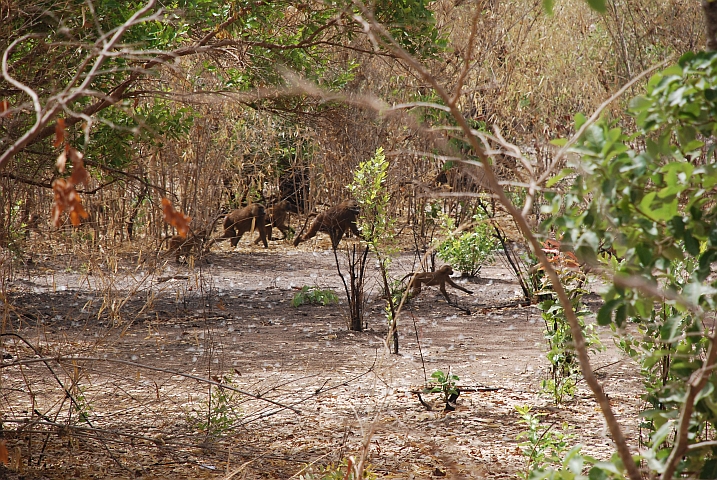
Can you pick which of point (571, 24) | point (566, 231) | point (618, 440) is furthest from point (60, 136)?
point (571, 24)

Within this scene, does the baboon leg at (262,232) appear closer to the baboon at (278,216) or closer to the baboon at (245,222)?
the baboon at (245,222)

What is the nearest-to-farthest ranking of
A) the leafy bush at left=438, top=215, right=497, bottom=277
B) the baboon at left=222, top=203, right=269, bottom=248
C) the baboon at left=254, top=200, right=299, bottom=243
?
1. the leafy bush at left=438, top=215, right=497, bottom=277
2. the baboon at left=222, top=203, right=269, bottom=248
3. the baboon at left=254, top=200, right=299, bottom=243

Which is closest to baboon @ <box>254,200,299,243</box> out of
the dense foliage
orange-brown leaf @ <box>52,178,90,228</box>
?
orange-brown leaf @ <box>52,178,90,228</box>

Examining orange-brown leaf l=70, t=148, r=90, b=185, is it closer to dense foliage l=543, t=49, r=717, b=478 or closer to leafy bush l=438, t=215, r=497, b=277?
dense foliage l=543, t=49, r=717, b=478

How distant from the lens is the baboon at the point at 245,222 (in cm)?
1107

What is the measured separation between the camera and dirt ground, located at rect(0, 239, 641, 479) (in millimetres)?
3871

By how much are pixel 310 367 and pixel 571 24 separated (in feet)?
30.1

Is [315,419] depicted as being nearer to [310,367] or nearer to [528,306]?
[310,367]

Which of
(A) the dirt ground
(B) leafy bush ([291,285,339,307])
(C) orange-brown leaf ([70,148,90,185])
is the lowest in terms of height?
(A) the dirt ground

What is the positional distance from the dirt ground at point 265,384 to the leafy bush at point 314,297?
102 mm

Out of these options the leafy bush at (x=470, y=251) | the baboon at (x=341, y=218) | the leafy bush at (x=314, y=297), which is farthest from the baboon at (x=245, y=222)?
the leafy bush at (x=470, y=251)

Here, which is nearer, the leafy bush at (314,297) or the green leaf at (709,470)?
the green leaf at (709,470)

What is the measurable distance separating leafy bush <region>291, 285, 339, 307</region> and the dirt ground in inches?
4.0

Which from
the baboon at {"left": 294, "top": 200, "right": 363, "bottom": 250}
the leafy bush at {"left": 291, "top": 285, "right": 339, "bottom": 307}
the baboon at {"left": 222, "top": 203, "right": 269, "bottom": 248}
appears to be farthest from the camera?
the baboon at {"left": 222, "top": 203, "right": 269, "bottom": 248}
